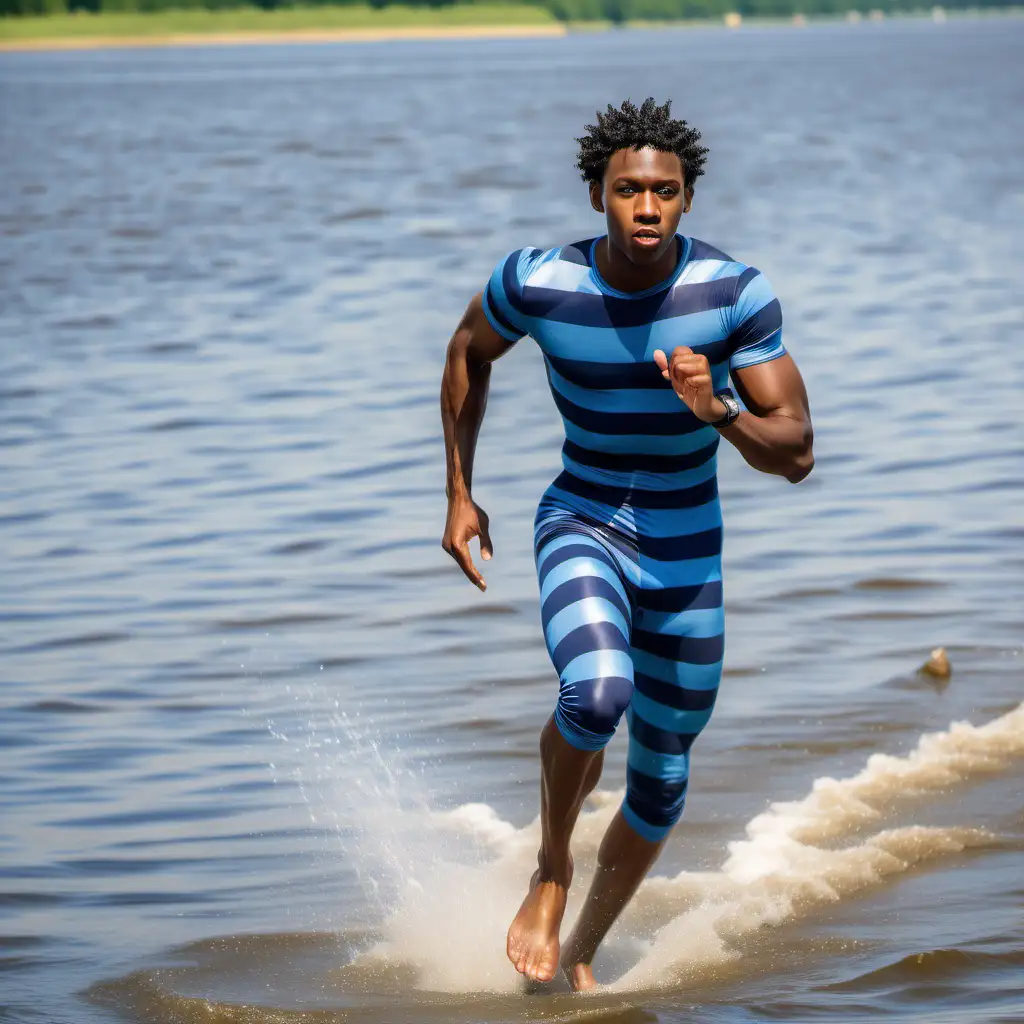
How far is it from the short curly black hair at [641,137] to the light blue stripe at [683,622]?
1094mm

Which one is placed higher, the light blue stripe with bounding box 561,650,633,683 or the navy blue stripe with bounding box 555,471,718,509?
the navy blue stripe with bounding box 555,471,718,509

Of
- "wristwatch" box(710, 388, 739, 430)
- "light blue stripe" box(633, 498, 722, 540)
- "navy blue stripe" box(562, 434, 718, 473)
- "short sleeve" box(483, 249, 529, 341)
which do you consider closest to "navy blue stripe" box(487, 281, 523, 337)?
"short sleeve" box(483, 249, 529, 341)

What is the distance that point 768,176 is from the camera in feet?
108

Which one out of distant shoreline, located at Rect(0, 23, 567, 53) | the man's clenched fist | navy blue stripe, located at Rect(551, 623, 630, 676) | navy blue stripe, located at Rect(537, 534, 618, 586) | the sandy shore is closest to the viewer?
the man's clenched fist

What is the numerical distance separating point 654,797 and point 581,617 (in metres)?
0.68

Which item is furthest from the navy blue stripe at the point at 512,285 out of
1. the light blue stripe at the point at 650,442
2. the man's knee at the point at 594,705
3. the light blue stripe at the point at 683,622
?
the man's knee at the point at 594,705

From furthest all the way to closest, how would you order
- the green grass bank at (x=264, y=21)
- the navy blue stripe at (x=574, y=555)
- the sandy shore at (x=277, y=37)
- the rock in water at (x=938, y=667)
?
the sandy shore at (x=277, y=37) < the green grass bank at (x=264, y=21) < the rock in water at (x=938, y=667) < the navy blue stripe at (x=574, y=555)

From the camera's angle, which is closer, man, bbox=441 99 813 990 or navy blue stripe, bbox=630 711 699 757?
man, bbox=441 99 813 990

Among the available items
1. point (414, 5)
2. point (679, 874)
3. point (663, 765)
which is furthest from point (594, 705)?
point (414, 5)

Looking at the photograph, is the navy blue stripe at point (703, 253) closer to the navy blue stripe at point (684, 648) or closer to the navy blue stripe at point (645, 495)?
the navy blue stripe at point (645, 495)

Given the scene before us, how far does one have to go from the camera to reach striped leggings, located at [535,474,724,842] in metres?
5.34

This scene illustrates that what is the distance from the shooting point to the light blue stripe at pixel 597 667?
201 inches

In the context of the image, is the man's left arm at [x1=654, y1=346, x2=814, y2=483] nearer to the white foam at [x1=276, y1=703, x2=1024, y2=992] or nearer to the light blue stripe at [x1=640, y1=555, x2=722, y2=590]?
the light blue stripe at [x1=640, y1=555, x2=722, y2=590]

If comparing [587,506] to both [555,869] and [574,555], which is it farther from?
[555,869]
